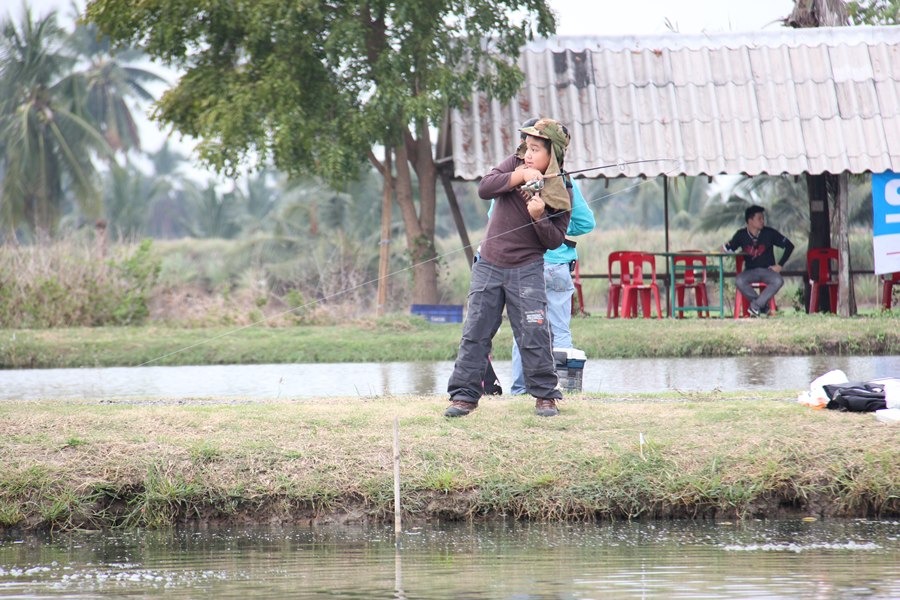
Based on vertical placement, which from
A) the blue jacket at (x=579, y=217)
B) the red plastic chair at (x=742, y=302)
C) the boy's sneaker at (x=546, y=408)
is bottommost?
the boy's sneaker at (x=546, y=408)

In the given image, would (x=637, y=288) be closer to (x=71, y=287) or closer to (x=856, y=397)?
(x=71, y=287)

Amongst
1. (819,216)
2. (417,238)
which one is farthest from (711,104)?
(417,238)

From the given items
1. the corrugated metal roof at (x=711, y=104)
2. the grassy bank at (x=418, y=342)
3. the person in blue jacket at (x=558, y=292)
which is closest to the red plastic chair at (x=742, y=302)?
the grassy bank at (x=418, y=342)

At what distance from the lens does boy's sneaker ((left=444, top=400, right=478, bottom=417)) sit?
24.2 feet

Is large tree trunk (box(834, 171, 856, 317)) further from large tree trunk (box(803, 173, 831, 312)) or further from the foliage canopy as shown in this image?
the foliage canopy

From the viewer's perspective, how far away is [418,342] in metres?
14.8

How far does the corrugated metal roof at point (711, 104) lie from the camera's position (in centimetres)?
1662

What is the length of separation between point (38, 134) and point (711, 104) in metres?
26.1

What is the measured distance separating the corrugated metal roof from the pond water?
3979mm

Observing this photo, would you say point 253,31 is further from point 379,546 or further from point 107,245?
point 379,546

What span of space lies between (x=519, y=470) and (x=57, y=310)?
1321 cm

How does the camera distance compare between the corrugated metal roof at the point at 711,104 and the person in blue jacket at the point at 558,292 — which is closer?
the person in blue jacket at the point at 558,292

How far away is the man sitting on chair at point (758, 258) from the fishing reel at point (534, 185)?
10006 mm

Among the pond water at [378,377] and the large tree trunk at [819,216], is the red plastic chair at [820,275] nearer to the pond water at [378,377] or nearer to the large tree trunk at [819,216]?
the large tree trunk at [819,216]
